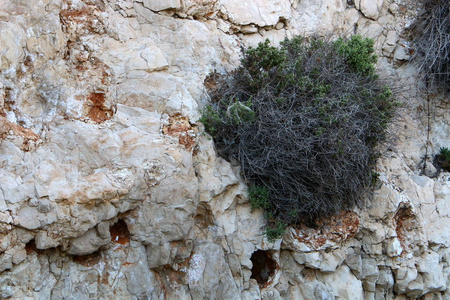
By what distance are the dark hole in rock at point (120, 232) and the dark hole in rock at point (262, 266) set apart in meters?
1.70

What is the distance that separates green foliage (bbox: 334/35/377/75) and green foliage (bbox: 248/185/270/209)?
215cm

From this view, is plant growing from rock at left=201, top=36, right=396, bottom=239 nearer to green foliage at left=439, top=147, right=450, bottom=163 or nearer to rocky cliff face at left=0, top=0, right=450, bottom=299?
rocky cliff face at left=0, top=0, right=450, bottom=299

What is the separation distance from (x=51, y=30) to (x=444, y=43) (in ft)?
17.9

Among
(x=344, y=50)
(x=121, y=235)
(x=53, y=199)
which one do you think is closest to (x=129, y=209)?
(x=121, y=235)

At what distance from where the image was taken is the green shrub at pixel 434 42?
6723mm

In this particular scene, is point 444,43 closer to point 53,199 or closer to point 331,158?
point 331,158

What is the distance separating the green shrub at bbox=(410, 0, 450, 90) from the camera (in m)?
6.72

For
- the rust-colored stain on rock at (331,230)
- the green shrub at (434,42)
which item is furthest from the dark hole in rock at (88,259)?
the green shrub at (434,42)

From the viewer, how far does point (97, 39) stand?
5.20 m

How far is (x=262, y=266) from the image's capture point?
547cm

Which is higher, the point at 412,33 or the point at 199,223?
the point at 412,33

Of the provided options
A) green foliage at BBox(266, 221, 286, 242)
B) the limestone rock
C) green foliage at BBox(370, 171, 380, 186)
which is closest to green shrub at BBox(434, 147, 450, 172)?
green foliage at BBox(370, 171, 380, 186)

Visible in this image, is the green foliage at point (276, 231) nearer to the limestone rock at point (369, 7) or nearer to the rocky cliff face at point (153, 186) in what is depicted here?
the rocky cliff face at point (153, 186)

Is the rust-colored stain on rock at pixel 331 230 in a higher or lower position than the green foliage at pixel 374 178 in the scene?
lower
